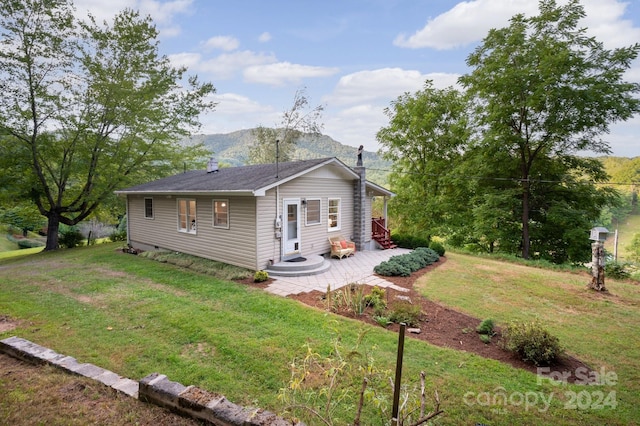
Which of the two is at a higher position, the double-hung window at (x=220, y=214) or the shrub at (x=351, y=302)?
the double-hung window at (x=220, y=214)

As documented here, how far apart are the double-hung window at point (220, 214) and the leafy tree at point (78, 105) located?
9087 millimetres

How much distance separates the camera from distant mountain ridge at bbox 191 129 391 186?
25.1 meters

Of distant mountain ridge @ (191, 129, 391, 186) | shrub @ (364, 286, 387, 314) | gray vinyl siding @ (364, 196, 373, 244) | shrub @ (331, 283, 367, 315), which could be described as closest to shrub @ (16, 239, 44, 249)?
distant mountain ridge @ (191, 129, 391, 186)

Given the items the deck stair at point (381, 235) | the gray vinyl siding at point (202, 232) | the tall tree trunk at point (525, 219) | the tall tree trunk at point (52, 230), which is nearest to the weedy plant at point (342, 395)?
the gray vinyl siding at point (202, 232)

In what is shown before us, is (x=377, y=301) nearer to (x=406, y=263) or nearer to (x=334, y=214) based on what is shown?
(x=406, y=263)

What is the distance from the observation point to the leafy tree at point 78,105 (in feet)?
44.1

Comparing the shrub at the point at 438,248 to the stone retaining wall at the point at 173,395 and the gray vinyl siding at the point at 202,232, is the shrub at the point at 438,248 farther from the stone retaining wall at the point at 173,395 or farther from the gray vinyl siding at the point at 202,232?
the stone retaining wall at the point at 173,395

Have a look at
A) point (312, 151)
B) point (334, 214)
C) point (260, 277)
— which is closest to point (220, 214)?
point (260, 277)

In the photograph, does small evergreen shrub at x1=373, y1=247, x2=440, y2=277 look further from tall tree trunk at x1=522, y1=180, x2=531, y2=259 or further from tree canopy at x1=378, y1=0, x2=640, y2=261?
tall tree trunk at x1=522, y1=180, x2=531, y2=259

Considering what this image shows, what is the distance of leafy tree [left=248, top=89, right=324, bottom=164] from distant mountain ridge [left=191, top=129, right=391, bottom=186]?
2.75 ft

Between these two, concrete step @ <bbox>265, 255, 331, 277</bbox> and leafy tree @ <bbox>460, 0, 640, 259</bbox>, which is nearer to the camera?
concrete step @ <bbox>265, 255, 331, 277</bbox>

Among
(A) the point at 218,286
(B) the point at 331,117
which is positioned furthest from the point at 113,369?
(B) the point at 331,117

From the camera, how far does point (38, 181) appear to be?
14.8 metres

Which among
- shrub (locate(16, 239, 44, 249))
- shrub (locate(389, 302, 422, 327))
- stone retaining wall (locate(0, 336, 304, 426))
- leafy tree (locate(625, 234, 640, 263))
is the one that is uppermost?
stone retaining wall (locate(0, 336, 304, 426))
